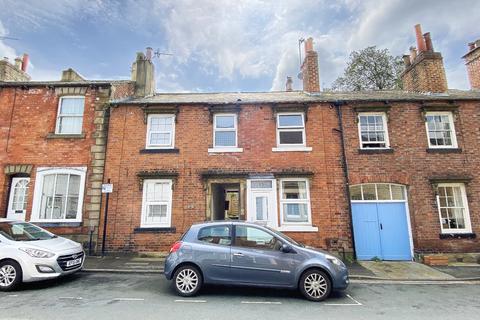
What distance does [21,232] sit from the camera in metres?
7.38

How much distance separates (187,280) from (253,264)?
62.1 inches

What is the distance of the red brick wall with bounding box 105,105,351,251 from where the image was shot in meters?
10.5

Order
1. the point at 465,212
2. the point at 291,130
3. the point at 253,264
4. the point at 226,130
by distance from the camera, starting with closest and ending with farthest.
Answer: the point at 253,264, the point at 465,212, the point at 291,130, the point at 226,130

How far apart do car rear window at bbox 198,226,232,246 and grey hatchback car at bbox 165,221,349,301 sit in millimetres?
23

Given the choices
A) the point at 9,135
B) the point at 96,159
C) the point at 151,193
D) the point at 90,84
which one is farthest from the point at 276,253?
the point at 9,135

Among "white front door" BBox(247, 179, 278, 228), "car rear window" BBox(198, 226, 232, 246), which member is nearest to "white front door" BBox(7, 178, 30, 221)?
"car rear window" BBox(198, 226, 232, 246)

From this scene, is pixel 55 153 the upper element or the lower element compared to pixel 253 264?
upper

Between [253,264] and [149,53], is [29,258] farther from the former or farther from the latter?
[149,53]

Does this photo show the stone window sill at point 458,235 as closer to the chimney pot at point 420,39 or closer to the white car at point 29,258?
the chimney pot at point 420,39

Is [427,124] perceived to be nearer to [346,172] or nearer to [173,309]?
[346,172]

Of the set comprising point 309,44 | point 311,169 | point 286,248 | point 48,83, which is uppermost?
point 309,44

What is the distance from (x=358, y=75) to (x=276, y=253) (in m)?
22.2

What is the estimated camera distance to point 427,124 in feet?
36.8

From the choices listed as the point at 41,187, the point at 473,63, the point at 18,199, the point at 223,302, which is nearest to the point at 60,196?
the point at 41,187
